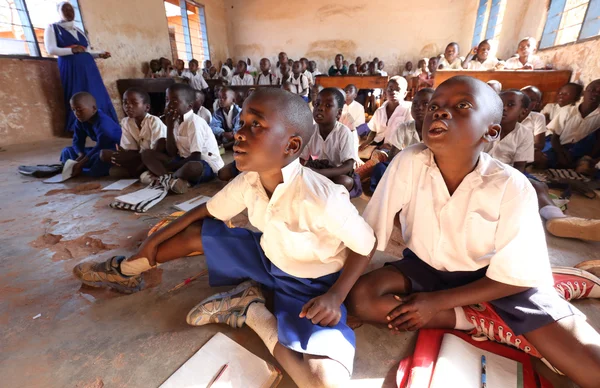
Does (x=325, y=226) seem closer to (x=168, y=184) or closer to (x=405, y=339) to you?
(x=405, y=339)

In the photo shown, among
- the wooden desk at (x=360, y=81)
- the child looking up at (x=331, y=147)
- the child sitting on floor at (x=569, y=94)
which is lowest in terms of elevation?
the child looking up at (x=331, y=147)

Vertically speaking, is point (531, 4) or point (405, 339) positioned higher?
point (531, 4)

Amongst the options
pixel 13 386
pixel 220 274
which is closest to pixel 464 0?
pixel 220 274

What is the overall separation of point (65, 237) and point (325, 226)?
5.25 ft

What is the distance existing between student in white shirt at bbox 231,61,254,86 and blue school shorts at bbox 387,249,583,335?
6.73 m

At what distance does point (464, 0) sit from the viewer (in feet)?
28.5

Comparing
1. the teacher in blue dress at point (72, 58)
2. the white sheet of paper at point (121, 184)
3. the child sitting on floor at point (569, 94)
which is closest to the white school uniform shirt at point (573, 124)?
the child sitting on floor at point (569, 94)

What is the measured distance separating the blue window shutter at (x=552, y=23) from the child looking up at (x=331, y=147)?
434 centimetres

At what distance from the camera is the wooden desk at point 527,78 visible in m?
3.53

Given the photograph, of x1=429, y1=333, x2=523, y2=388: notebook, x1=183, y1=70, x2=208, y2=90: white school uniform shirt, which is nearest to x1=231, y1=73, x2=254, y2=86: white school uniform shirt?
x1=183, y1=70, x2=208, y2=90: white school uniform shirt

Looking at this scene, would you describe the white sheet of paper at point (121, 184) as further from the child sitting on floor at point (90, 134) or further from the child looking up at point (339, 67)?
the child looking up at point (339, 67)

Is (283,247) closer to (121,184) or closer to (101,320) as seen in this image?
(101,320)

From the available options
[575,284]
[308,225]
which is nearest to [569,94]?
[575,284]

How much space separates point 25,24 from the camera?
13.6 ft
